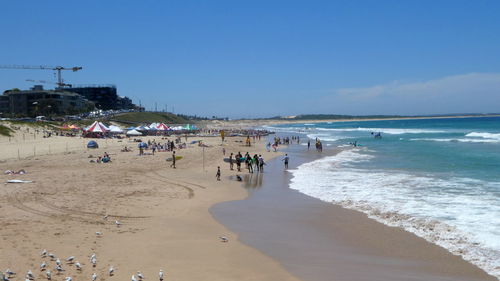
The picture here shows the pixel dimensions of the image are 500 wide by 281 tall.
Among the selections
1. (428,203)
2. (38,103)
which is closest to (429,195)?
(428,203)

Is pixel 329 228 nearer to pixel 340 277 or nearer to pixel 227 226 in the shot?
pixel 227 226

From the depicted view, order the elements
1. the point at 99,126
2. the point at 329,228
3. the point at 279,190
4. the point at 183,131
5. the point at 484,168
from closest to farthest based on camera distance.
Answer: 1. the point at 329,228
2. the point at 279,190
3. the point at 484,168
4. the point at 99,126
5. the point at 183,131

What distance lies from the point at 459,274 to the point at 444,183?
10.6 meters

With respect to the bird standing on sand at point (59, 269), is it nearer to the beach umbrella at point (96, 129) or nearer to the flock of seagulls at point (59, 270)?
the flock of seagulls at point (59, 270)

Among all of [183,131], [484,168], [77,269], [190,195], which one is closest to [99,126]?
[183,131]

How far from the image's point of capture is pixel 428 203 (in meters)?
13.3

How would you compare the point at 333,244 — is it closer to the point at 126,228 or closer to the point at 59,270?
the point at 126,228

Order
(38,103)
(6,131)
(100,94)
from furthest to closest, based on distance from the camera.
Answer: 1. (100,94)
2. (38,103)
3. (6,131)

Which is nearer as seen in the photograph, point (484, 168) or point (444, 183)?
point (444, 183)

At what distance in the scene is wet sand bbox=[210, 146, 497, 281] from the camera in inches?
304

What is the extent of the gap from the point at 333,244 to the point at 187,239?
3.47 m

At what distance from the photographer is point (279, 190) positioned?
1669 cm

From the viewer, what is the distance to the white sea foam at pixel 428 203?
9.33m

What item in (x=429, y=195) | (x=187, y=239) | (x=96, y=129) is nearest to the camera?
(x=187, y=239)
